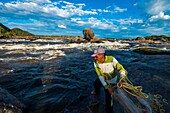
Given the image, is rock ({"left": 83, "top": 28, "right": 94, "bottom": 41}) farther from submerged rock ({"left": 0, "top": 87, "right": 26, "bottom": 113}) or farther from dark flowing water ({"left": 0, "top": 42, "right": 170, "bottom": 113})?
submerged rock ({"left": 0, "top": 87, "right": 26, "bottom": 113})

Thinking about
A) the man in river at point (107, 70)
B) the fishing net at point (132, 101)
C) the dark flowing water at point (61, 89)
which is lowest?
the dark flowing water at point (61, 89)

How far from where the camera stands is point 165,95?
8.01 m

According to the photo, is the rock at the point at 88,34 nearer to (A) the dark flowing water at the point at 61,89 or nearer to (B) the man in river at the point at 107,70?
(A) the dark flowing water at the point at 61,89

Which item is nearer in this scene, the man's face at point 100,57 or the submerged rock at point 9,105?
the submerged rock at point 9,105

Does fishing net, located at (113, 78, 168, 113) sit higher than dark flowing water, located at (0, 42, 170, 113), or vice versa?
fishing net, located at (113, 78, 168, 113)

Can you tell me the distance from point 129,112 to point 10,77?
28.3 ft

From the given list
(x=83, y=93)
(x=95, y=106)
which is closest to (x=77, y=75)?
(x=83, y=93)

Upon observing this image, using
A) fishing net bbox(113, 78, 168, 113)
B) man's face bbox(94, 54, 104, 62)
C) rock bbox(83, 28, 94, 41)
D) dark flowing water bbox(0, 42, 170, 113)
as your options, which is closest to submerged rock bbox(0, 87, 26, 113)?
dark flowing water bbox(0, 42, 170, 113)

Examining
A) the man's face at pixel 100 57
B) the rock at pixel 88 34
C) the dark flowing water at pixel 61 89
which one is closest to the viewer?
the man's face at pixel 100 57

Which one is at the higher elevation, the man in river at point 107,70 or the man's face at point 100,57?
the man's face at point 100,57

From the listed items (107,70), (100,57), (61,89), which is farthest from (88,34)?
(100,57)

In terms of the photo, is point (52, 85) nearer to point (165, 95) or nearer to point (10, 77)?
point (10, 77)

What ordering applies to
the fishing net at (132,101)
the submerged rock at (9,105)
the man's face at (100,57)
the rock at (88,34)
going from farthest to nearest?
the rock at (88,34)
the man's face at (100,57)
the fishing net at (132,101)
the submerged rock at (9,105)

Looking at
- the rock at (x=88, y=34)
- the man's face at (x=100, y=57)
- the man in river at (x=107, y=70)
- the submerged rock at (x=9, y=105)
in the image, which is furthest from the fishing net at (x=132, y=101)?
the rock at (x=88, y=34)
